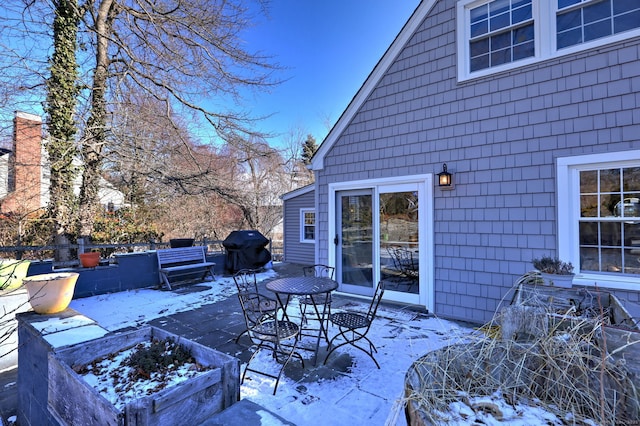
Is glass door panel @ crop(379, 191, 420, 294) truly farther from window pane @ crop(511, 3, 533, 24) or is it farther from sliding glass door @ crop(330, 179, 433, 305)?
window pane @ crop(511, 3, 533, 24)

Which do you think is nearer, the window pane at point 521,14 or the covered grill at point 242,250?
the window pane at point 521,14

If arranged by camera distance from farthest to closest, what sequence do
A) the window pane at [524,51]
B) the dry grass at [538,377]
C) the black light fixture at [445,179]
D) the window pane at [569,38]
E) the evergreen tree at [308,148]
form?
the evergreen tree at [308,148] < the black light fixture at [445,179] < the window pane at [524,51] < the window pane at [569,38] < the dry grass at [538,377]

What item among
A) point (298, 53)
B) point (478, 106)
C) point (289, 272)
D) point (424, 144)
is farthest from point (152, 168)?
point (478, 106)

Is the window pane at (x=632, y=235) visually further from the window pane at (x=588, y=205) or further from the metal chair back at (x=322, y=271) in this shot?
the metal chair back at (x=322, y=271)

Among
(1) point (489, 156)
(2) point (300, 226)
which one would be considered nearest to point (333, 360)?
(1) point (489, 156)

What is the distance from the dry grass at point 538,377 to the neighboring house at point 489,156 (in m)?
2.50

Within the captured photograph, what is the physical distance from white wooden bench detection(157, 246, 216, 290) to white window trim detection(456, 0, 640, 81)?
6406 mm

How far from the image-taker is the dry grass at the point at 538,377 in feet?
4.28

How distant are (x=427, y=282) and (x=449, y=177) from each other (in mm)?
1629

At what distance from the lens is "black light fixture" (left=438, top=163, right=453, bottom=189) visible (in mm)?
4582

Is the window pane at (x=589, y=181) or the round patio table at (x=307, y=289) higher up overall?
the window pane at (x=589, y=181)

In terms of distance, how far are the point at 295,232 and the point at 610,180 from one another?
332 inches

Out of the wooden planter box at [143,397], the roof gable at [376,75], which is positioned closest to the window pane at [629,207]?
the roof gable at [376,75]

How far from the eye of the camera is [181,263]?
7391 mm
